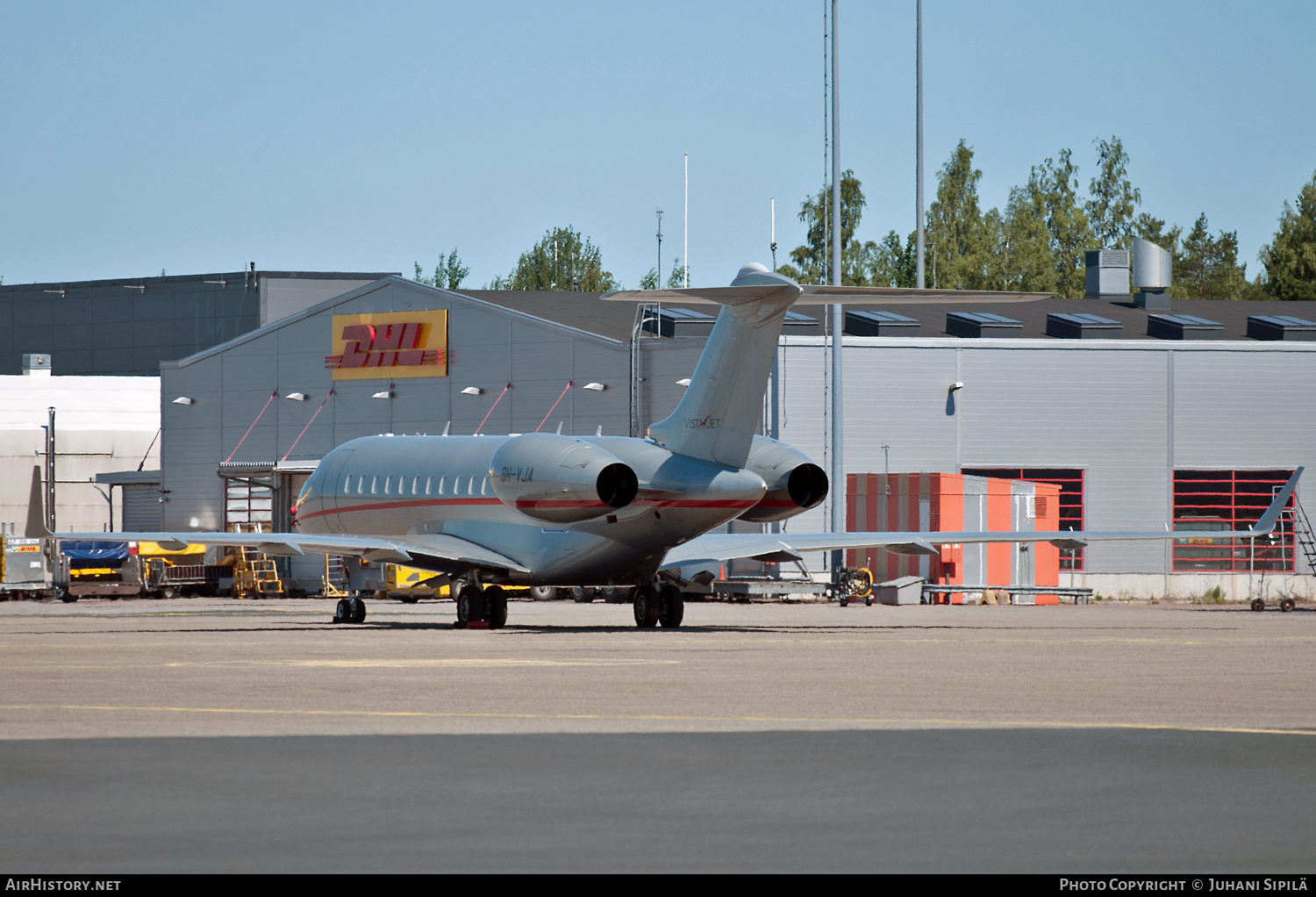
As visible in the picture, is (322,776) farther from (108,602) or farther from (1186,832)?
(108,602)

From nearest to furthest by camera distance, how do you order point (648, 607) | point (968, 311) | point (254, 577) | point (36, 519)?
point (36, 519) → point (648, 607) → point (254, 577) → point (968, 311)

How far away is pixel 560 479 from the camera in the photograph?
28.7 m

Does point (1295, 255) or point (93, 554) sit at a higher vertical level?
point (1295, 255)

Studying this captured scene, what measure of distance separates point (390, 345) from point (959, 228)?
64.2 meters

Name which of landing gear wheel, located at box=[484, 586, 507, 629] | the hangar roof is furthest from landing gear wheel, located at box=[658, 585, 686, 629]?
the hangar roof

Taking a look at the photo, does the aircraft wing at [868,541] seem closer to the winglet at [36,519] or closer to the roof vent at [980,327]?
the winglet at [36,519]

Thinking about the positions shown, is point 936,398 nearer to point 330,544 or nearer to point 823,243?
point 330,544

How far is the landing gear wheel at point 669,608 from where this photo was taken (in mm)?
32062

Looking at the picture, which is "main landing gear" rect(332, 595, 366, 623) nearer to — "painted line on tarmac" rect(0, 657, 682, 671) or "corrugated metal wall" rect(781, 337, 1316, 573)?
"painted line on tarmac" rect(0, 657, 682, 671)

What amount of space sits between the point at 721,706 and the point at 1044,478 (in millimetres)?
43347

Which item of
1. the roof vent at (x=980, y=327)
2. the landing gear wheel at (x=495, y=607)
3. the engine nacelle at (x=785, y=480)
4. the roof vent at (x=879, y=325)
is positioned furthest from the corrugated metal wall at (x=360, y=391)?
the engine nacelle at (x=785, y=480)

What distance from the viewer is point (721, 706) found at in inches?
587

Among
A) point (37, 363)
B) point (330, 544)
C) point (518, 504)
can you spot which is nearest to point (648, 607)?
point (518, 504)

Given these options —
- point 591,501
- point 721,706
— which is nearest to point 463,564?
point 591,501
